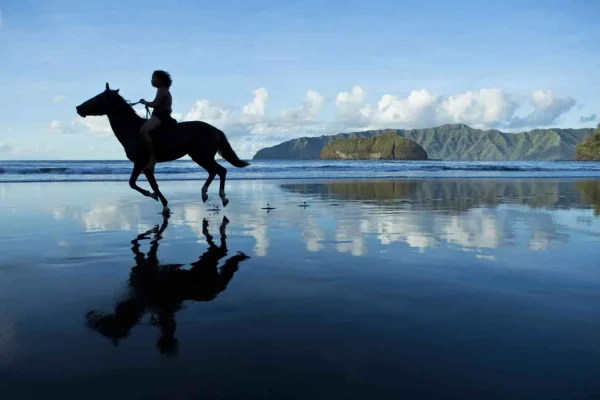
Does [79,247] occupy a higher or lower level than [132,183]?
lower

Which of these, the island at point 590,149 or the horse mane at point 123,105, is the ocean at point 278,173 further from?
the island at point 590,149

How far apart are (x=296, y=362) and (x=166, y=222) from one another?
6894 mm

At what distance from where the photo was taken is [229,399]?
2.09m

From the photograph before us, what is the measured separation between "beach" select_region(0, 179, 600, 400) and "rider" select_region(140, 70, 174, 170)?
3374 millimetres

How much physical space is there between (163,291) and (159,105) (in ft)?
22.5

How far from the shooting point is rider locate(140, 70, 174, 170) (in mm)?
9844

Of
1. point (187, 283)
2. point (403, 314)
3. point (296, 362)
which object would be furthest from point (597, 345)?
point (187, 283)

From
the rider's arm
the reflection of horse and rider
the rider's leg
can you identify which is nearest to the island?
the rider's arm

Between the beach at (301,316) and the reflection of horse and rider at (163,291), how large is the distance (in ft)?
0.07

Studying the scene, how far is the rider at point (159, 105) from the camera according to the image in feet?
32.3

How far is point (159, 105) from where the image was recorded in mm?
9898

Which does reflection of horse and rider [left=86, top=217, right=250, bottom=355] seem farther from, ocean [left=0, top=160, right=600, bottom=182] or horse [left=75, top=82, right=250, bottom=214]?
ocean [left=0, top=160, right=600, bottom=182]

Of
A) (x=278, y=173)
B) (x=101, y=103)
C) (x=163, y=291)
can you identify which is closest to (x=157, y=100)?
(x=101, y=103)

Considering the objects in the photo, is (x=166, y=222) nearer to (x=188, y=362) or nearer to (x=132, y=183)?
(x=132, y=183)
